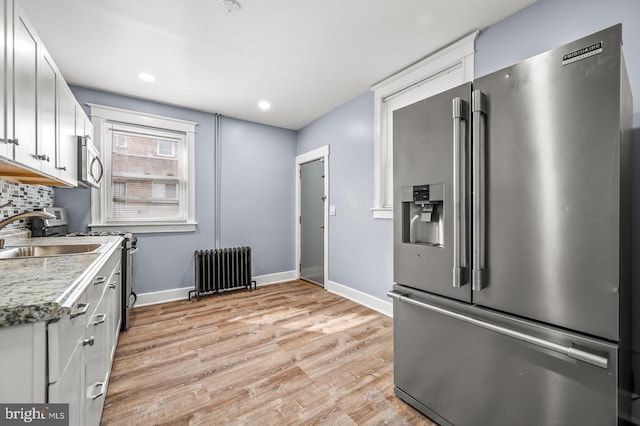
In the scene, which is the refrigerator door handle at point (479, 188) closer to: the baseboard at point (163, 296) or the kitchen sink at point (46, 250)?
the kitchen sink at point (46, 250)

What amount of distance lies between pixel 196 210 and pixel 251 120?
1.63 metres

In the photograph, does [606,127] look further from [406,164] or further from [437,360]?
[437,360]

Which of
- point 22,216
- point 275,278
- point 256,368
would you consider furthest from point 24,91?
point 275,278

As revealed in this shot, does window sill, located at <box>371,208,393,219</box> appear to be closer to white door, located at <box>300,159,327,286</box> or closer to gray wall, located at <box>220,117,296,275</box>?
white door, located at <box>300,159,327,286</box>

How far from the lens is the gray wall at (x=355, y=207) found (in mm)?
3293

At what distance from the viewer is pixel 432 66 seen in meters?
2.61

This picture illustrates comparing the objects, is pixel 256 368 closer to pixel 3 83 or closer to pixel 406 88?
pixel 3 83

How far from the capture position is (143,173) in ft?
11.9

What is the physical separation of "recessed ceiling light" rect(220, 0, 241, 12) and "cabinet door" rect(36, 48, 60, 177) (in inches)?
44.8

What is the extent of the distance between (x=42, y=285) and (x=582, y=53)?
84.0 inches

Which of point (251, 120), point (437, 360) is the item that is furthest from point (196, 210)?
point (437, 360)

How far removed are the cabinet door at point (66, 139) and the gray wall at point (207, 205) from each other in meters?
1.26

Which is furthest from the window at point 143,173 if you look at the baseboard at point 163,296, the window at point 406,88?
the window at point 406,88

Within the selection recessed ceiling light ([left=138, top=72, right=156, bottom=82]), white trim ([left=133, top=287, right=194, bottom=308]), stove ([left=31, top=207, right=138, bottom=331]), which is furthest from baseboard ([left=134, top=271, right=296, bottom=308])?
recessed ceiling light ([left=138, top=72, right=156, bottom=82])
